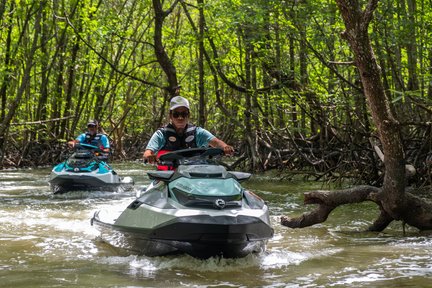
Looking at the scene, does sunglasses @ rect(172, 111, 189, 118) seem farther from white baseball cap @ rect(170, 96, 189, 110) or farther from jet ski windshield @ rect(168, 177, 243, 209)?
jet ski windshield @ rect(168, 177, 243, 209)

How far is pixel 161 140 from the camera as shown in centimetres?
667

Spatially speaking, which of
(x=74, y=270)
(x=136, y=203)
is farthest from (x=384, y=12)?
(x=74, y=270)

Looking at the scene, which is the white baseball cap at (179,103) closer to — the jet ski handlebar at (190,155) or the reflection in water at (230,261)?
the jet ski handlebar at (190,155)

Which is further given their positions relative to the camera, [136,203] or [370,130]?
[370,130]

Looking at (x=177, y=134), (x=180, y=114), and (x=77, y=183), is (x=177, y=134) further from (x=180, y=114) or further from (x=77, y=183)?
(x=77, y=183)

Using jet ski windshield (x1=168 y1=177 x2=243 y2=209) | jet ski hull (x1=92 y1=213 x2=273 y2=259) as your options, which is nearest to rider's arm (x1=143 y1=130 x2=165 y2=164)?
jet ski windshield (x1=168 y1=177 x2=243 y2=209)

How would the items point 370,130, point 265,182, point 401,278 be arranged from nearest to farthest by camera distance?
point 401,278, point 370,130, point 265,182

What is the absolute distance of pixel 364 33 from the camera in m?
5.94

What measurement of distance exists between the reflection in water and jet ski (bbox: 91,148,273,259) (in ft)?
0.49

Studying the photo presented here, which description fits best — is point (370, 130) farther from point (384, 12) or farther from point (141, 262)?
point (141, 262)

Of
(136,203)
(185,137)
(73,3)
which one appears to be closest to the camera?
(136,203)

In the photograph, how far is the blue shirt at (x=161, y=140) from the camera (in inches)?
259

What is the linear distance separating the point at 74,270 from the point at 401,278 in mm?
2680

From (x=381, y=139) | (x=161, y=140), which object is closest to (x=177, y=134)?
(x=161, y=140)
